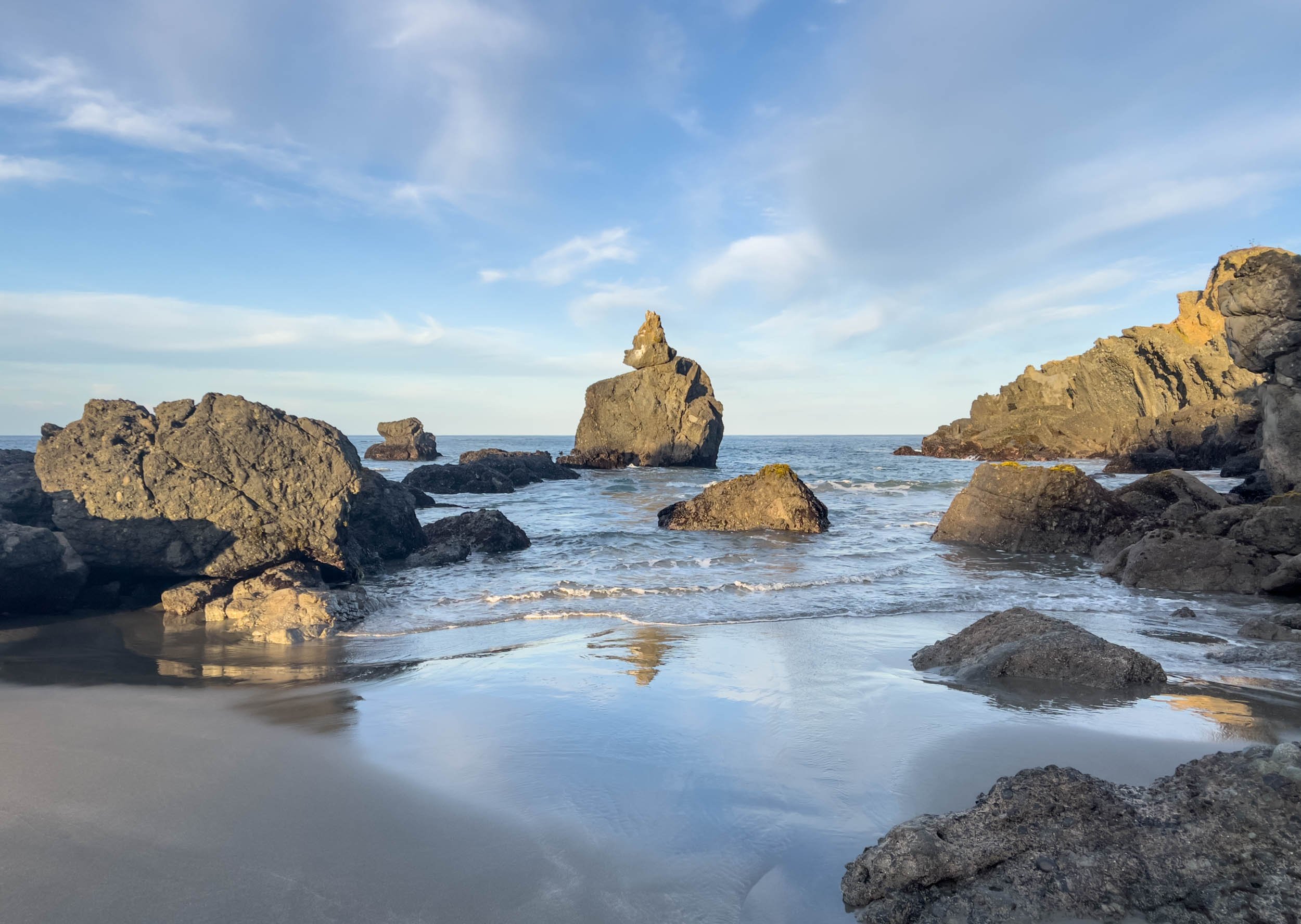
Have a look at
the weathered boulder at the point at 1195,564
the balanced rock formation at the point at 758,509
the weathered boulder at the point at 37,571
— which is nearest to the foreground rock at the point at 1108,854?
the weathered boulder at the point at 1195,564

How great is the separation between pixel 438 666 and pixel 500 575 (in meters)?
A: 5.17

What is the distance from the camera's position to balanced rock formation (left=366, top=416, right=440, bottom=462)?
59062 mm

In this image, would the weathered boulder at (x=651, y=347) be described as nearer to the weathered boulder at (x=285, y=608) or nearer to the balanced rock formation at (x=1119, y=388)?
the balanced rock formation at (x=1119, y=388)

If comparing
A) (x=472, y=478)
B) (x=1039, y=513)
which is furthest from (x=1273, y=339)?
(x=472, y=478)

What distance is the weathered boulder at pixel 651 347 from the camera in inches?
2133

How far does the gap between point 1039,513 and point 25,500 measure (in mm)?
14540

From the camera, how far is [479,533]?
1323 centimetres

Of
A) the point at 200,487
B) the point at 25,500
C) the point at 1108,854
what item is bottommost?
the point at 1108,854

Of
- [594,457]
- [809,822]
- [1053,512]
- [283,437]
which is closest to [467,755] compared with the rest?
[809,822]

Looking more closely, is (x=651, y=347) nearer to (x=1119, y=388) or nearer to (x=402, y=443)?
(x=402, y=443)

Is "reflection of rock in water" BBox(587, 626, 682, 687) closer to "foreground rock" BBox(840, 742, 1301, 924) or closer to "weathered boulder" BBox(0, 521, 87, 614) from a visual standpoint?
"foreground rock" BBox(840, 742, 1301, 924)

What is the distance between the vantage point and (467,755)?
3.67 metres

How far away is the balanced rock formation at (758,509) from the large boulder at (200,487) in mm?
8509

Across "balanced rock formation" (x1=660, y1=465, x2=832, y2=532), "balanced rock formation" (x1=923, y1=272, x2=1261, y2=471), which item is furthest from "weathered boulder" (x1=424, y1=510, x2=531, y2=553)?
"balanced rock formation" (x1=923, y1=272, x2=1261, y2=471)
